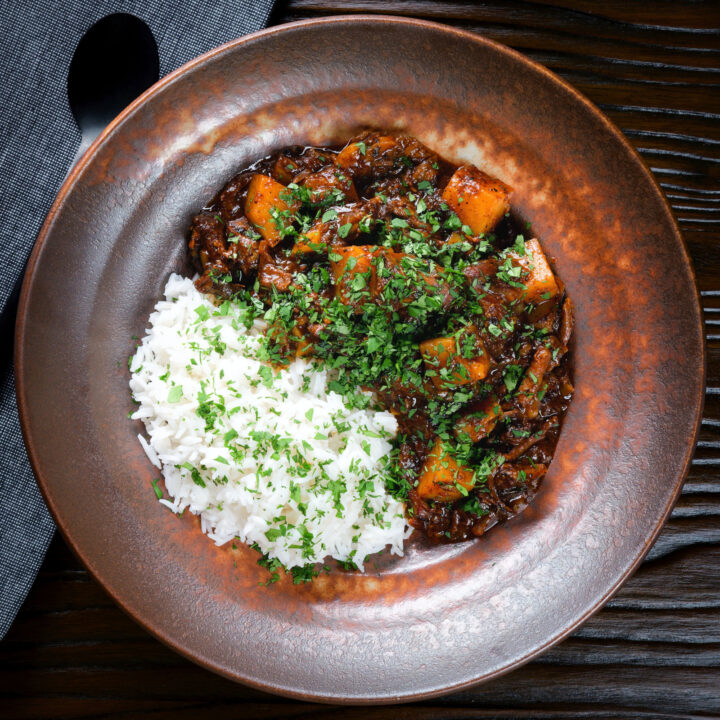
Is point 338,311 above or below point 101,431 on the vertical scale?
above

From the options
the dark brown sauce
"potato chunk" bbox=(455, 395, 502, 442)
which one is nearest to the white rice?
the dark brown sauce

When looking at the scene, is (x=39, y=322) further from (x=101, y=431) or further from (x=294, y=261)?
(x=294, y=261)

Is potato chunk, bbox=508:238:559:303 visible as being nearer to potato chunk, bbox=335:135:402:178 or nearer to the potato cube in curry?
potato chunk, bbox=335:135:402:178

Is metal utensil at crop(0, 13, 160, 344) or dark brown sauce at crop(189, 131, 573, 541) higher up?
metal utensil at crop(0, 13, 160, 344)

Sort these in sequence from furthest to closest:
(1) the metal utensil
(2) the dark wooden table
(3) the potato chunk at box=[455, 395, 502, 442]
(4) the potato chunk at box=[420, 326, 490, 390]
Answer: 1. (2) the dark wooden table
2. (1) the metal utensil
3. (3) the potato chunk at box=[455, 395, 502, 442]
4. (4) the potato chunk at box=[420, 326, 490, 390]

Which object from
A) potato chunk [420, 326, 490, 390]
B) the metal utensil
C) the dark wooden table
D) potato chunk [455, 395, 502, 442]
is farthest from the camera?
the dark wooden table

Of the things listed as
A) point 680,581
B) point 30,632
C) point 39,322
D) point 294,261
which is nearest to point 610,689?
point 680,581

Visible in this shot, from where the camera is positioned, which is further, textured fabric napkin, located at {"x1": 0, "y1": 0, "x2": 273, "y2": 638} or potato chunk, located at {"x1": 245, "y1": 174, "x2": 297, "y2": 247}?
textured fabric napkin, located at {"x1": 0, "y1": 0, "x2": 273, "y2": 638}
